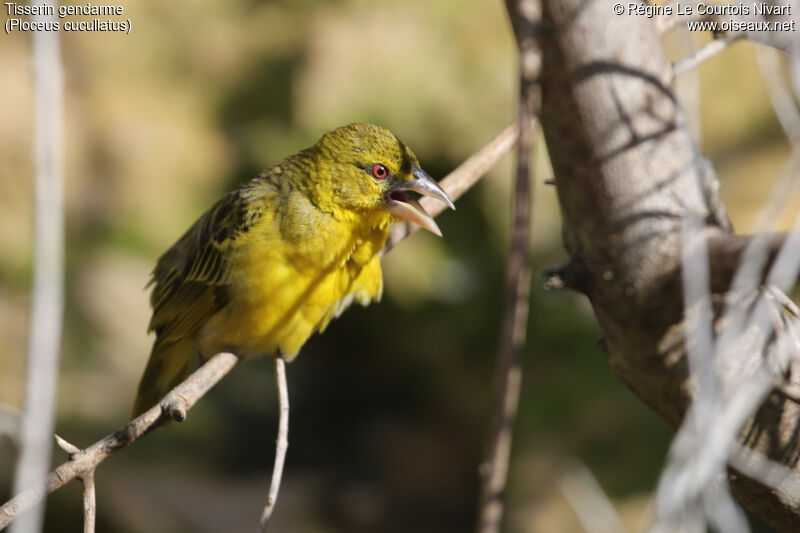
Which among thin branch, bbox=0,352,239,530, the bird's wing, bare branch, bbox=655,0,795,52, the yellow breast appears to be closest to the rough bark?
bare branch, bbox=655,0,795,52

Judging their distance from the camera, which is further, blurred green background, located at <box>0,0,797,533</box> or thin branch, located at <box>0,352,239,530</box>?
blurred green background, located at <box>0,0,797,533</box>

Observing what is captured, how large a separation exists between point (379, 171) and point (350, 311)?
12.4 ft

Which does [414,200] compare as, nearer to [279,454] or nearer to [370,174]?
[370,174]

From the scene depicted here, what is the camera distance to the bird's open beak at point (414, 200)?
9.84ft

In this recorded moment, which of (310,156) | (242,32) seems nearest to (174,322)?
(310,156)

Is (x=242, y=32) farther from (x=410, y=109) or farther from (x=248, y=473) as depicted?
(x=248, y=473)

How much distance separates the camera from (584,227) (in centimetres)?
193

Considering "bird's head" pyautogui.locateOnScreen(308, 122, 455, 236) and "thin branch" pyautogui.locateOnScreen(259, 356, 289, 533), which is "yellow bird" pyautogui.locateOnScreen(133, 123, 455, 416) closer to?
"bird's head" pyautogui.locateOnScreen(308, 122, 455, 236)

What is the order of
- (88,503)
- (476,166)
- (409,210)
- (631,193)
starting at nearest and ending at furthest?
(631,193), (88,503), (476,166), (409,210)

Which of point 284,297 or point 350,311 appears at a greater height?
point 284,297

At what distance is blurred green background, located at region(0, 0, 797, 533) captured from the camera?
5.94 m

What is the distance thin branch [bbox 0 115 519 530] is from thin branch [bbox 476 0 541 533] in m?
1.03

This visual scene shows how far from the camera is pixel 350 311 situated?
6.88m

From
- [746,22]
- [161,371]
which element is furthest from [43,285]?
[161,371]
